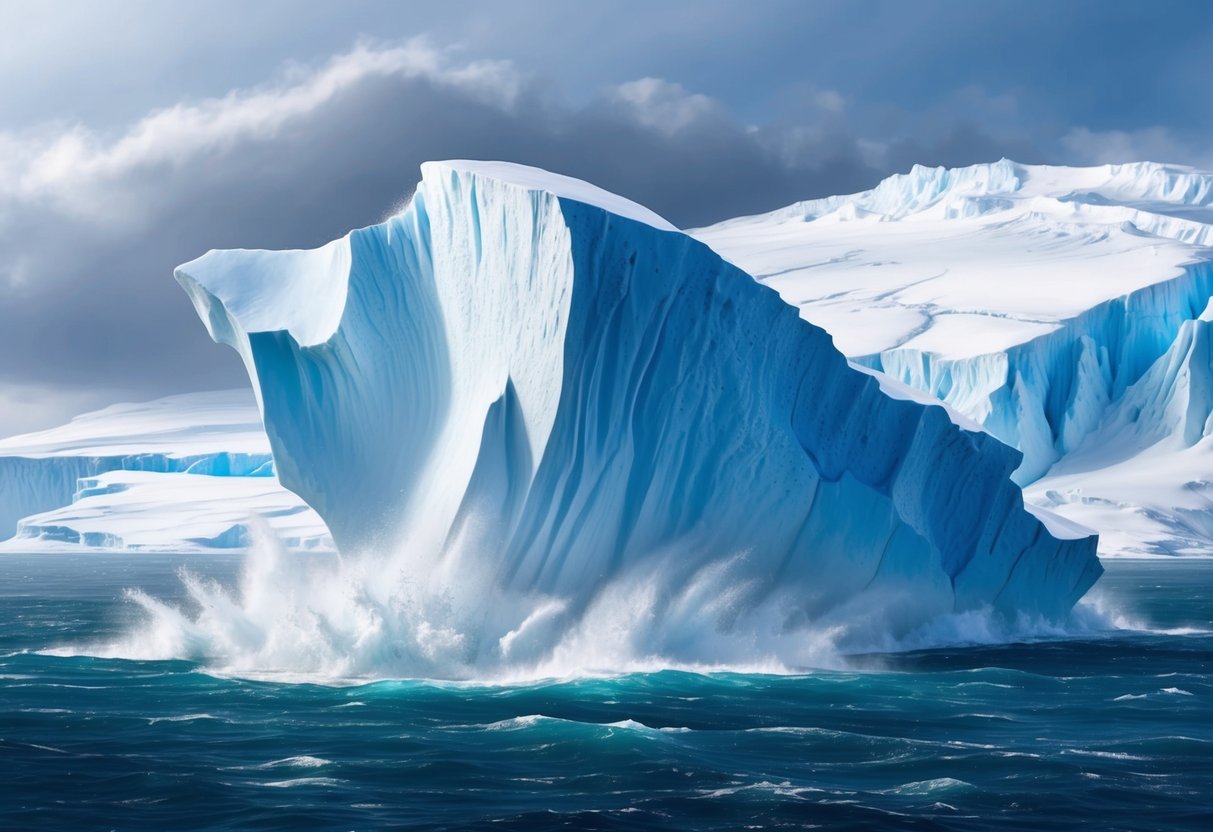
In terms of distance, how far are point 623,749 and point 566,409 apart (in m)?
5.93

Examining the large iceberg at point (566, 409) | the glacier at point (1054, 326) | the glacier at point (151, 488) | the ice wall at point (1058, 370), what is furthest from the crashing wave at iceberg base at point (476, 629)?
the ice wall at point (1058, 370)

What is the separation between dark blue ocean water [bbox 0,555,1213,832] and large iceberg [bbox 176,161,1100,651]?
1.86m

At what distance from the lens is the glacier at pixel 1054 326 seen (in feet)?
163

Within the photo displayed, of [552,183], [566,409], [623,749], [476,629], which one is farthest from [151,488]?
[623,749]

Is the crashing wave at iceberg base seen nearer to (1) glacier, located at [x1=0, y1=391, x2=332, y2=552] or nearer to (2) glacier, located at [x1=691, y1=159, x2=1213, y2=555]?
(2) glacier, located at [x1=691, y1=159, x2=1213, y2=555]

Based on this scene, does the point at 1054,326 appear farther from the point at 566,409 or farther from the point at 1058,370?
the point at 566,409

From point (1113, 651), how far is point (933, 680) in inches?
213

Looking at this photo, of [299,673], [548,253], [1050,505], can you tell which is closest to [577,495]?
[548,253]

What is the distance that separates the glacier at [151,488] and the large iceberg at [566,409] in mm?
28135

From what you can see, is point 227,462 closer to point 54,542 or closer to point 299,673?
point 54,542

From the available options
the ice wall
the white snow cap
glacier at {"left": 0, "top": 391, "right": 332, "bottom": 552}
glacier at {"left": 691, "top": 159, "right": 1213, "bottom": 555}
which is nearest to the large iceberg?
the white snow cap

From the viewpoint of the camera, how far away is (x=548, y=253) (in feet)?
55.7

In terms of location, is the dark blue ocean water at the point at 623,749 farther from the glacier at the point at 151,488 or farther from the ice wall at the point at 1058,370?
the ice wall at the point at 1058,370

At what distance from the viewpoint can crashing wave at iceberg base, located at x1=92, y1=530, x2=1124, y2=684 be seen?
1642 cm
